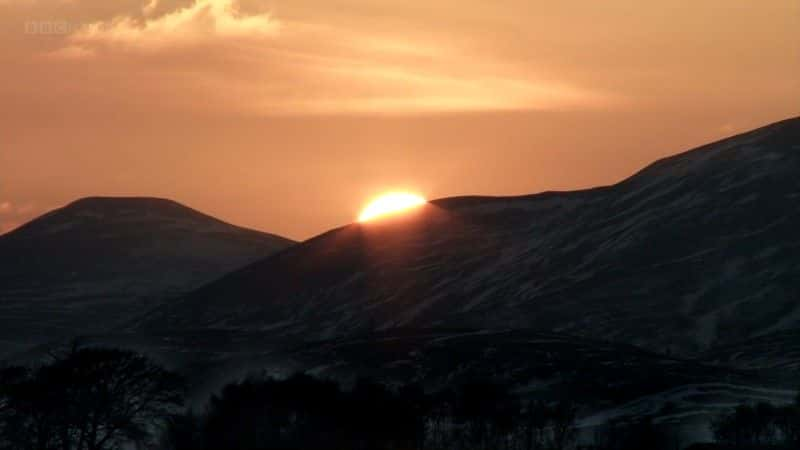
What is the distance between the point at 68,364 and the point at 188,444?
70.5 feet

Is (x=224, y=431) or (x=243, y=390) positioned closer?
(x=224, y=431)

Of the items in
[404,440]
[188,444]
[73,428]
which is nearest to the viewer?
[188,444]

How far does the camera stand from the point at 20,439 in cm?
14988

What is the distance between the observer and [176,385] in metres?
157

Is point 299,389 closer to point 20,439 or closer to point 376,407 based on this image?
point 376,407

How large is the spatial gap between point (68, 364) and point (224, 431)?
20.3 m

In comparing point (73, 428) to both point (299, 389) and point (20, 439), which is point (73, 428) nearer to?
point (20, 439)

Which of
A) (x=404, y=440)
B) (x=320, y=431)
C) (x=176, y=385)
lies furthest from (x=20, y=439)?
(x=404, y=440)

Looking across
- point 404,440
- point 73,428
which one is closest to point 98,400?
point 73,428

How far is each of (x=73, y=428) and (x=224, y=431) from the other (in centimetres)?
1536

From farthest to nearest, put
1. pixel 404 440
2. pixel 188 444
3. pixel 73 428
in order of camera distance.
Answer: pixel 404 440 → pixel 73 428 → pixel 188 444

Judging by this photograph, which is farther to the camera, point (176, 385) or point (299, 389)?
point (299, 389)

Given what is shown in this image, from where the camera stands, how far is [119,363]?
159 metres

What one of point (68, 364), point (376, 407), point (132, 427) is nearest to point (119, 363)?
point (68, 364)
